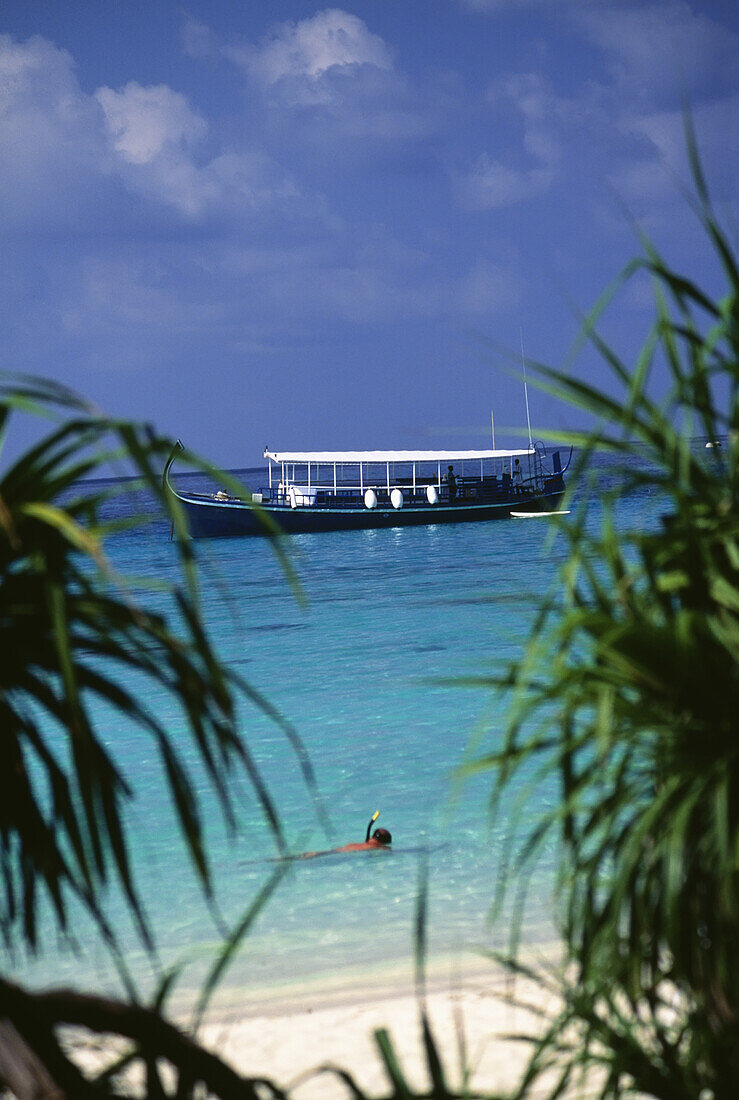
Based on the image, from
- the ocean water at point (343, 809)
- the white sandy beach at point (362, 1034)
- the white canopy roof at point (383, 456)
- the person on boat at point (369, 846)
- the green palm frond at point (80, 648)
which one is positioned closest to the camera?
the green palm frond at point (80, 648)

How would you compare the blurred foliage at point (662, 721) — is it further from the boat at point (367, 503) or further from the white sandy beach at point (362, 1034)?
the boat at point (367, 503)

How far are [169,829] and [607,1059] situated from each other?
940cm

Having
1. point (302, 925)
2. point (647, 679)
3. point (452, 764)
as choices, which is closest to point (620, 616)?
point (647, 679)

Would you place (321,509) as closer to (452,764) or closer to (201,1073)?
(452,764)

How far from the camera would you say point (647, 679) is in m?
1.43

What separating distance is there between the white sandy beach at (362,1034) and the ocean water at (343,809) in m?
0.39

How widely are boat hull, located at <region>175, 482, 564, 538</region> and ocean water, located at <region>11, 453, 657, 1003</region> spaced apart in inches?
652

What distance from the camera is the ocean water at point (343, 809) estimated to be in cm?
688

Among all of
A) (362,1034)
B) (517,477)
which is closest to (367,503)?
(517,477)

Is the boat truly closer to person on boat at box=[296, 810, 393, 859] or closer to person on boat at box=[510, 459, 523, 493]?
person on boat at box=[510, 459, 523, 493]

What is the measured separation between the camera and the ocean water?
271 inches

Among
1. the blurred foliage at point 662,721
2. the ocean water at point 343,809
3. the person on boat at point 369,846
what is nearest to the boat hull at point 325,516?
the ocean water at point 343,809

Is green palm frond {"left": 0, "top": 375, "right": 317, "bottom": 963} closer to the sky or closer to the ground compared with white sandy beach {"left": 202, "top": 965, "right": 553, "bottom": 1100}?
closer to the sky

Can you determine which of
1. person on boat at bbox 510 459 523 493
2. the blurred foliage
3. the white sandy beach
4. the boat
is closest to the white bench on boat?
the boat
